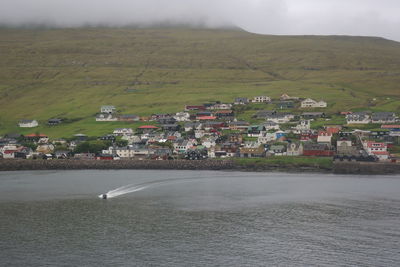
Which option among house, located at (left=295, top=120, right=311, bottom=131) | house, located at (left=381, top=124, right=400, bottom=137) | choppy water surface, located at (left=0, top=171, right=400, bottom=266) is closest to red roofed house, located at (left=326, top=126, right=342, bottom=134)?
house, located at (left=295, top=120, right=311, bottom=131)

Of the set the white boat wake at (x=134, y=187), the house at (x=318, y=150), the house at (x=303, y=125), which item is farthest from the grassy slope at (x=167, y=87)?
the white boat wake at (x=134, y=187)

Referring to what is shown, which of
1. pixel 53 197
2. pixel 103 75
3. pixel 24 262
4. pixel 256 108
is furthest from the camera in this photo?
pixel 103 75

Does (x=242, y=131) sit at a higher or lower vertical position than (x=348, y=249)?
higher

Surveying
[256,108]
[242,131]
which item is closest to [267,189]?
[242,131]

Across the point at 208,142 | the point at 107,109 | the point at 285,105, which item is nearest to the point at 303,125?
the point at 208,142

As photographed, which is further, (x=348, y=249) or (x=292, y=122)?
(x=292, y=122)

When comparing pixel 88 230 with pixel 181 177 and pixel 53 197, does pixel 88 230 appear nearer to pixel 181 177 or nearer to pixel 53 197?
pixel 53 197

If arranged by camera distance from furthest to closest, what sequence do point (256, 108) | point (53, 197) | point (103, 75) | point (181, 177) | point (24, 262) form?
point (103, 75) < point (256, 108) < point (181, 177) < point (53, 197) < point (24, 262)

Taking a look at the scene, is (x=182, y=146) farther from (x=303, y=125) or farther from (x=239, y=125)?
(x=303, y=125)
